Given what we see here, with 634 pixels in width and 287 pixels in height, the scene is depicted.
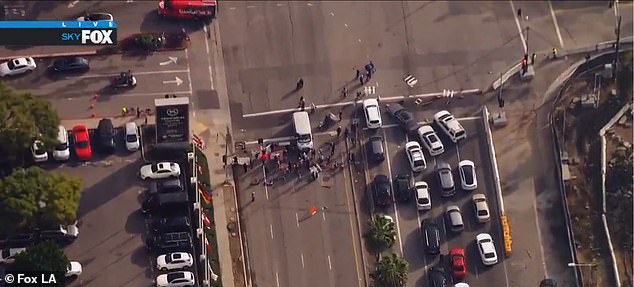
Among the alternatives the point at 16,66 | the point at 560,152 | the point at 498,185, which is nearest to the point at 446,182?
the point at 498,185

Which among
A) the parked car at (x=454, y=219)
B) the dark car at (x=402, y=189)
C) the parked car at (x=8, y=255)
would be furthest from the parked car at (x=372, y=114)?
the parked car at (x=8, y=255)

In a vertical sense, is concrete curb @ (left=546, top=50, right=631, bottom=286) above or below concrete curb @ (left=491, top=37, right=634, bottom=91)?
below

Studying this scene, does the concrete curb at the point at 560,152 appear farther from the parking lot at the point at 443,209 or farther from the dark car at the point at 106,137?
the dark car at the point at 106,137

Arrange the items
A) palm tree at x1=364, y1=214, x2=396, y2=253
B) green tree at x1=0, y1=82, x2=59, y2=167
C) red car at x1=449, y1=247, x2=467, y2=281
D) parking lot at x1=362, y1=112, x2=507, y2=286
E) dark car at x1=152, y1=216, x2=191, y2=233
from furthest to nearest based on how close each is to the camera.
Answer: parking lot at x1=362, y1=112, x2=507, y2=286 < palm tree at x1=364, y1=214, x2=396, y2=253 < red car at x1=449, y1=247, x2=467, y2=281 < dark car at x1=152, y1=216, x2=191, y2=233 < green tree at x1=0, y1=82, x2=59, y2=167

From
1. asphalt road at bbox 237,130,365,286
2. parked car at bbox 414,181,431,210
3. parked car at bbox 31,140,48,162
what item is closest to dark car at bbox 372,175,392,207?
asphalt road at bbox 237,130,365,286

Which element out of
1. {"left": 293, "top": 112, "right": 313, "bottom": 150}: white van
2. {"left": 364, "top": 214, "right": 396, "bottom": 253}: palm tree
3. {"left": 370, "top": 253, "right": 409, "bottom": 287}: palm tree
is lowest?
{"left": 370, "top": 253, "right": 409, "bottom": 287}: palm tree

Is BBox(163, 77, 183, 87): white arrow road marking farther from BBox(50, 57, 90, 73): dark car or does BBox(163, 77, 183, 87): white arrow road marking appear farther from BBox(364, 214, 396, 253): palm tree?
BBox(364, 214, 396, 253): palm tree

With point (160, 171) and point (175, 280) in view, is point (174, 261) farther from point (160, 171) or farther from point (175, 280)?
point (160, 171)
